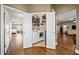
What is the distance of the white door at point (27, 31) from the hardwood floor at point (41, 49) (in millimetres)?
89

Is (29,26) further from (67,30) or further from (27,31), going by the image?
(67,30)

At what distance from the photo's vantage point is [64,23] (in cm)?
247

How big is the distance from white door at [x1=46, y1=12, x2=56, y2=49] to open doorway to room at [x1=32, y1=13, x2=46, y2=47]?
0.20ft

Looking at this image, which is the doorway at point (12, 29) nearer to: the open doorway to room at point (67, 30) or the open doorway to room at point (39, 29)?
the open doorway to room at point (39, 29)

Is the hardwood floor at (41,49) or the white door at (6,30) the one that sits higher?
the white door at (6,30)

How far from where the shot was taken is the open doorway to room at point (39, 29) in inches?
96.9

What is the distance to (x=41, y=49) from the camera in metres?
2.47

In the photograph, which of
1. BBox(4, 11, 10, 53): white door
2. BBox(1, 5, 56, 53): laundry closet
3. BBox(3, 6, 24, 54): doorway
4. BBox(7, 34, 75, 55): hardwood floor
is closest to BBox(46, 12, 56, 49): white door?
BBox(1, 5, 56, 53): laundry closet

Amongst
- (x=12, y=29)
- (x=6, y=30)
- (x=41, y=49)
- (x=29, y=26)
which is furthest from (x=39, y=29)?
(x=6, y=30)

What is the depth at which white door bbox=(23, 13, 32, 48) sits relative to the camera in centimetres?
244

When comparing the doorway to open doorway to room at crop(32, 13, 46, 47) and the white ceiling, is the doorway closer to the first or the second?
open doorway to room at crop(32, 13, 46, 47)

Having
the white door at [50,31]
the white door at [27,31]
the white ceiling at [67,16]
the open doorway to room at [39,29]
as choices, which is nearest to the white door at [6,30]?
the white door at [27,31]

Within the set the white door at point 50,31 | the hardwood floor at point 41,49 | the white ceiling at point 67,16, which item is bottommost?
the hardwood floor at point 41,49
